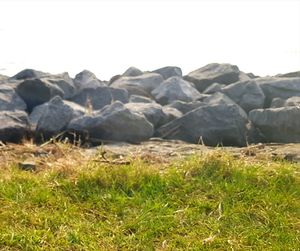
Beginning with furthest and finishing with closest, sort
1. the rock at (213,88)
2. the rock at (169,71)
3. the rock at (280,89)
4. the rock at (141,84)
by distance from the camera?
the rock at (169,71) → the rock at (141,84) → the rock at (213,88) → the rock at (280,89)

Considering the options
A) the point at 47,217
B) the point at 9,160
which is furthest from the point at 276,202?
the point at 9,160

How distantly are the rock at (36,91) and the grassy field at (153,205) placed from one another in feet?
16.1

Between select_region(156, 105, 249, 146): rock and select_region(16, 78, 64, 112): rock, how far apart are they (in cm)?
281

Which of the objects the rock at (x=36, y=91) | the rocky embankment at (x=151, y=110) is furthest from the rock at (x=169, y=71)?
the rock at (x=36, y=91)

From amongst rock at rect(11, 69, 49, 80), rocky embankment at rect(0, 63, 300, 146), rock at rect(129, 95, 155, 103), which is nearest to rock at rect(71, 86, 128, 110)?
rocky embankment at rect(0, 63, 300, 146)

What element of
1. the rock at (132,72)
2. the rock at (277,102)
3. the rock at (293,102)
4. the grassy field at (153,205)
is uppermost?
the grassy field at (153,205)

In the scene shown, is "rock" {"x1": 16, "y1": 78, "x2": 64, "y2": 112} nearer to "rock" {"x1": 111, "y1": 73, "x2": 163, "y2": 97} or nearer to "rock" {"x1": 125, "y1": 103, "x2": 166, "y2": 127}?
"rock" {"x1": 111, "y1": 73, "x2": 163, "y2": 97}

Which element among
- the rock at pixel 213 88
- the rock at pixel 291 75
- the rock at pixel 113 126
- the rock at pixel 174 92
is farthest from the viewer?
the rock at pixel 291 75

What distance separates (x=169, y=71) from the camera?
1241cm

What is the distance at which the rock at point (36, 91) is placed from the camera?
9.12m

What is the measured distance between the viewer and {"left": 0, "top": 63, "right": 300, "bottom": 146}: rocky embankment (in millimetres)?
6707

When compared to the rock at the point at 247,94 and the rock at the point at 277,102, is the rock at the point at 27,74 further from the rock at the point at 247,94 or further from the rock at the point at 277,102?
the rock at the point at 277,102

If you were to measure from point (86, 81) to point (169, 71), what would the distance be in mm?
2554

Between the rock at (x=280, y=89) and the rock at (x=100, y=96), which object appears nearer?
the rock at (x=100, y=96)
